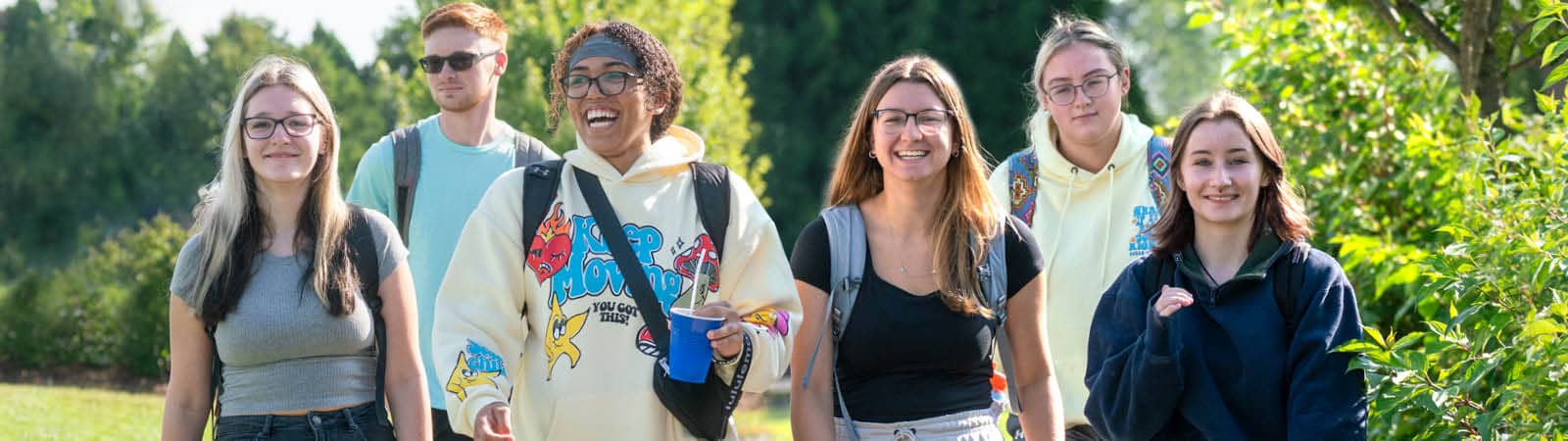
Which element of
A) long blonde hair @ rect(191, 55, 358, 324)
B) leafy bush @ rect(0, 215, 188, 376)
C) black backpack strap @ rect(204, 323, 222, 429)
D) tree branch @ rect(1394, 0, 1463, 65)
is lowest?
leafy bush @ rect(0, 215, 188, 376)

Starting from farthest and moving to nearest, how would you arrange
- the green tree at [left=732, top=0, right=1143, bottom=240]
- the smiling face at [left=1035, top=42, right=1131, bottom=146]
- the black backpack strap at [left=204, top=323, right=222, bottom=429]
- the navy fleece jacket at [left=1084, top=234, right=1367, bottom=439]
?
the green tree at [left=732, top=0, right=1143, bottom=240]
the smiling face at [left=1035, top=42, right=1131, bottom=146]
the black backpack strap at [left=204, top=323, right=222, bottom=429]
the navy fleece jacket at [left=1084, top=234, right=1367, bottom=439]

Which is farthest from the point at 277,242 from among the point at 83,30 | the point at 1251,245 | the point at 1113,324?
the point at 83,30

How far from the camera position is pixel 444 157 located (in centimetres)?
555

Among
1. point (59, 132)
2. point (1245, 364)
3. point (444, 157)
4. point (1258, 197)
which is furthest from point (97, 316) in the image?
point (1245, 364)

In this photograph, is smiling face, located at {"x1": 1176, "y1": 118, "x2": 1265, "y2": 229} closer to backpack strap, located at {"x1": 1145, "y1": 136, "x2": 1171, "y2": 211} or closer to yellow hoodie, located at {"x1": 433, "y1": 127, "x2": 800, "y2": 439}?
backpack strap, located at {"x1": 1145, "y1": 136, "x2": 1171, "y2": 211}

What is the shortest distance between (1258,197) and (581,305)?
1708 mm

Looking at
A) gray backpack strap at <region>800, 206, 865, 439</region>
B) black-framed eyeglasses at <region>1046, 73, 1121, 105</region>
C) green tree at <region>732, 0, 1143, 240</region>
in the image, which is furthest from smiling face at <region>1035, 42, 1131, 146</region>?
green tree at <region>732, 0, 1143, 240</region>

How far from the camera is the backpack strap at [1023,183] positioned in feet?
16.2

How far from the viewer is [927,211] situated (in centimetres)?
437

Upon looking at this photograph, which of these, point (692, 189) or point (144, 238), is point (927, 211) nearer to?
point (692, 189)

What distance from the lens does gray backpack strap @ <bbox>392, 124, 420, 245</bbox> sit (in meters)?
5.43

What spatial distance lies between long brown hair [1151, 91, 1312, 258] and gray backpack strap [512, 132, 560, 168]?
234 centimetres

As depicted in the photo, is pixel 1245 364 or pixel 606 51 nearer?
pixel 1245 364

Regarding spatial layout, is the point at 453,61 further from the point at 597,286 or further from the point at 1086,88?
the point at 1086,88
